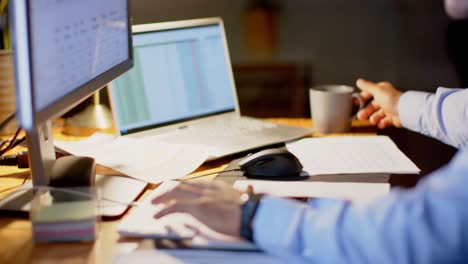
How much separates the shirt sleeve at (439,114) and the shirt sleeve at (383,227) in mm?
697

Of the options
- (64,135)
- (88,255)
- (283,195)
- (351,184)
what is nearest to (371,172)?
(351,184)

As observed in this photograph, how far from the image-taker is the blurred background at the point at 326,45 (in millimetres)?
3297

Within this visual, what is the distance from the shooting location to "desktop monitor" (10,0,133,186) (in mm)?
819

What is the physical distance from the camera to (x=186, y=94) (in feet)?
4.85

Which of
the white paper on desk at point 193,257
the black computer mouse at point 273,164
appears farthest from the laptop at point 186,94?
the white paper on desk at point 193,257

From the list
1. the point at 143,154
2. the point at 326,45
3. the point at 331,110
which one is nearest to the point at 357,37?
the point at 326,45

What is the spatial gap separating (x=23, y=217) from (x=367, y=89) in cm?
97

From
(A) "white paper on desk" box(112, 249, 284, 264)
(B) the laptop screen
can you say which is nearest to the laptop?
(B) the laptop screen

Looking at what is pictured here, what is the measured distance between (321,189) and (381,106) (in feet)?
1.92

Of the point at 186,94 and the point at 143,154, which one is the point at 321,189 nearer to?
the point at 143,154

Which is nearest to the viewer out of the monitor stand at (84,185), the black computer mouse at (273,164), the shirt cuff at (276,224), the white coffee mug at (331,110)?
the shirt cuff at (276,224)

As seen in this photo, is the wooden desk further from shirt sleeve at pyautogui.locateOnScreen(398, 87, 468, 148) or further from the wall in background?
the wall in background

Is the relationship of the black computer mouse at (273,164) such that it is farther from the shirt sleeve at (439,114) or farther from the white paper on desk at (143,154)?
the shirt sleeve at (439,114)

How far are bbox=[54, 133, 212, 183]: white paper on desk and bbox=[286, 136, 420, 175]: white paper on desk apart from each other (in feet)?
0.72
